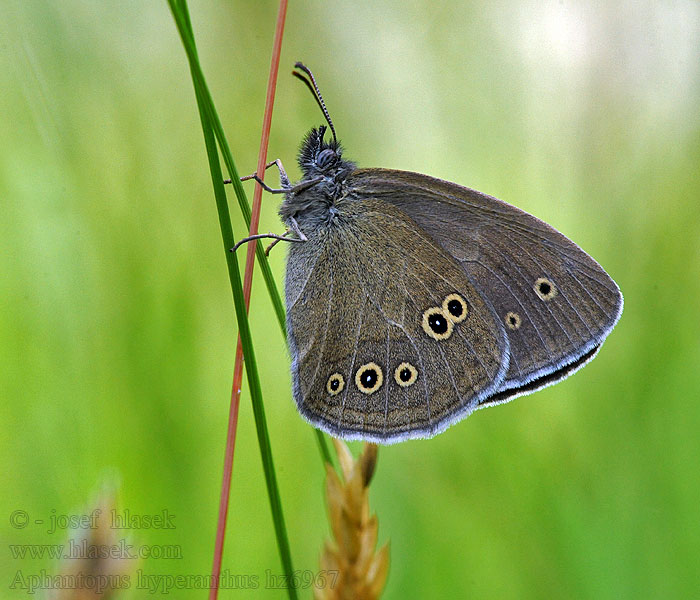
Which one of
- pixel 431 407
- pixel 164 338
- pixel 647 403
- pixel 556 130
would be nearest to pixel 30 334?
pixel 164 338

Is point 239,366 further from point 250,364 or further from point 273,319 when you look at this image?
point 273,319

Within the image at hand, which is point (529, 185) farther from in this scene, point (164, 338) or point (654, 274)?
point (164, 338)

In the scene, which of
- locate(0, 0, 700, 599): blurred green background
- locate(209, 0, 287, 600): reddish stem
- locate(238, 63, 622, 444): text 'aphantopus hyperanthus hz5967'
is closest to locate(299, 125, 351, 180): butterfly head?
locate(238, 63, 622, 444): text 'aphantopus hyperanthus hz5967'

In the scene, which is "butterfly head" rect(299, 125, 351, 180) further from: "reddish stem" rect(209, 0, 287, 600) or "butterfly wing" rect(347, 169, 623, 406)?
"reddish stem" rect(209, 0, 287, 600)

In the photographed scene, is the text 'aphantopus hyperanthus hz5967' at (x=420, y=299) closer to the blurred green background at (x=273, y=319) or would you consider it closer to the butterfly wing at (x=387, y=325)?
the butterfly wing at (x=387, y=325)

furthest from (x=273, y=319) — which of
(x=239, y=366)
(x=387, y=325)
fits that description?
(x=239, y=366)

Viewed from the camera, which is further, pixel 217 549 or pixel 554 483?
pixel 554 483

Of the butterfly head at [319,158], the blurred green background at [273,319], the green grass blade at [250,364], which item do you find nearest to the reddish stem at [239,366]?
the green grass blade at [250,364]
